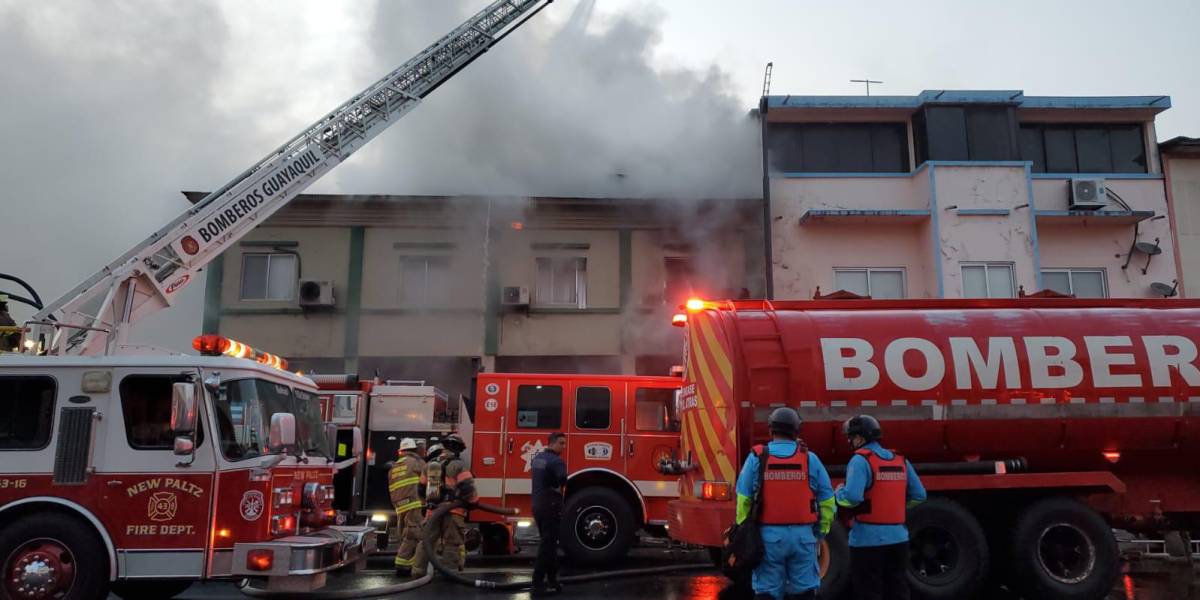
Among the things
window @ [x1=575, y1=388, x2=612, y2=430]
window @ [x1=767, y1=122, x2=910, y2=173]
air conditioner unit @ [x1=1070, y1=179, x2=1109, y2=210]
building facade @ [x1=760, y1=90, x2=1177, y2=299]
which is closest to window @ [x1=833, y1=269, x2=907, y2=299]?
building facade @ [x1=760, y1=90, x2=1177, y2=299]

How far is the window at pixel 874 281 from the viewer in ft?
50.9

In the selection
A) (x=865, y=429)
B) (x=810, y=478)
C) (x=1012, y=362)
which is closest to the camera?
(x=810, y=478)

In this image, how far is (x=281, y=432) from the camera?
6230mm

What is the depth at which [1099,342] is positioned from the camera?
7562 millimetres

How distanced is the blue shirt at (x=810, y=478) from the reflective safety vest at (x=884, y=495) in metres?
0.55

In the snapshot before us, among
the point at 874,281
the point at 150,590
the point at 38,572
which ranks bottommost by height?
the point at 150,590

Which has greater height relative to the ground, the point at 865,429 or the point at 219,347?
the point at 219,347

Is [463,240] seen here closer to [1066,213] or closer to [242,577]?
[242,577]

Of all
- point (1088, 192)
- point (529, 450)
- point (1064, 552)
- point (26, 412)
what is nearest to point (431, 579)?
point (529, 450)

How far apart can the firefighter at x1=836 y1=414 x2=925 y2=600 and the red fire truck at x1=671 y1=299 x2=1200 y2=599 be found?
149cm

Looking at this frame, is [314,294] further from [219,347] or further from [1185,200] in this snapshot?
[1185,200]

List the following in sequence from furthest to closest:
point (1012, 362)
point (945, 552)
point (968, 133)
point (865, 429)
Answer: point (968, 133) < point (1012, 362) < point (945, 552) < point (865, 429)

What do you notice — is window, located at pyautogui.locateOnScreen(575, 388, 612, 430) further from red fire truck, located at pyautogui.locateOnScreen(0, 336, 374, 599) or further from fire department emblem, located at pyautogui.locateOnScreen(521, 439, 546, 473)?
red fire truck, located at pyautogui.locateOnScreen(0, 336, 374, 599)

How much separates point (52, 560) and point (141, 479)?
0.77m
